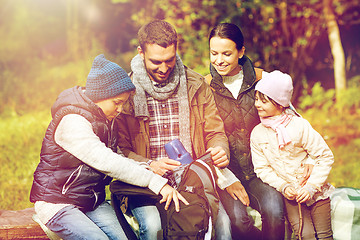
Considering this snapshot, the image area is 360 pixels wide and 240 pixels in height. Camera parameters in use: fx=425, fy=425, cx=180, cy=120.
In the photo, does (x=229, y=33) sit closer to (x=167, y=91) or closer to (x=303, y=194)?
(x=167, y=91)

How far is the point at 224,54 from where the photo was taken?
143 inches

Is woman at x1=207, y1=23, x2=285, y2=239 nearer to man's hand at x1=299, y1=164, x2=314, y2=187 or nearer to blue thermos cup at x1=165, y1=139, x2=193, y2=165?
man's hand at x1=299, y1=164, x2=314, y2=187

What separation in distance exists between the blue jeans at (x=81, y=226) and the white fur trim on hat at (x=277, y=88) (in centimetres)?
155

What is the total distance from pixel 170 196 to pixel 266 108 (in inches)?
42.8

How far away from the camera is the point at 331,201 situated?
11.6ft

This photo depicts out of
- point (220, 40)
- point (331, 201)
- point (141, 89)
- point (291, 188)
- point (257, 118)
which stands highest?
point (220, 40)

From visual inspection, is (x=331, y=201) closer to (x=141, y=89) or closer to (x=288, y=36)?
(x=141, y=89)

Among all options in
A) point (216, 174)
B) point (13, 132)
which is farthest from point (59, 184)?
point (13, 132)

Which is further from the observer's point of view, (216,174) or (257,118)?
(257,118)

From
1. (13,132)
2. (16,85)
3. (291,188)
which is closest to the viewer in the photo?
(291,188)

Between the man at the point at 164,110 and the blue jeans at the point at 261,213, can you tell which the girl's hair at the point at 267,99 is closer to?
the man at the point at 164,110

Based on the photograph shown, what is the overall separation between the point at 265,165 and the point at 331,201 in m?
0.65

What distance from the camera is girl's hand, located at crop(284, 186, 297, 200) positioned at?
10.7ft

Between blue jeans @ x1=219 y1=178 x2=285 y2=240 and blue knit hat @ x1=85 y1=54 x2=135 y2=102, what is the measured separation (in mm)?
1260
